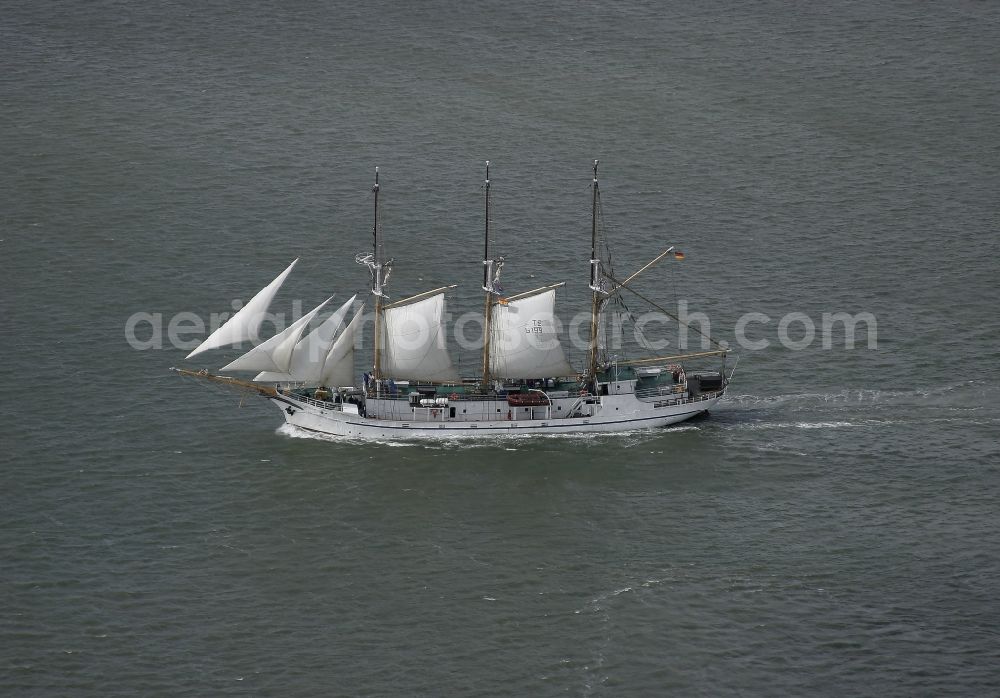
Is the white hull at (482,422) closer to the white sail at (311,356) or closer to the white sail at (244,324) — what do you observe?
the white sail at (311,356)

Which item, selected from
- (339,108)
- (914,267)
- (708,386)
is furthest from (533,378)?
(339,108)

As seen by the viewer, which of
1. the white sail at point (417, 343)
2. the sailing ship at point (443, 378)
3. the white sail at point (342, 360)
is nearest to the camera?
the sailing ship at point (443, 378)

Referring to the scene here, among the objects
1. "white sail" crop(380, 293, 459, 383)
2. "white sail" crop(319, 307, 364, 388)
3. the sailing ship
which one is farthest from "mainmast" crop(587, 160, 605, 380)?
"white sail" crop(319, 307, 364, 388)

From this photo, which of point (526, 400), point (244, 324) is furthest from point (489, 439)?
point (244, 324)

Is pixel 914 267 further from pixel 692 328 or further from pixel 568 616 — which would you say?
pixel 568 616

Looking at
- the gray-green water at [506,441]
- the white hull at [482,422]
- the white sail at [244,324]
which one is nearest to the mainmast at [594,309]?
the white hull at [482,422]

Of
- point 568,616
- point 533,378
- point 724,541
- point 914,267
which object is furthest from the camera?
point 914,267

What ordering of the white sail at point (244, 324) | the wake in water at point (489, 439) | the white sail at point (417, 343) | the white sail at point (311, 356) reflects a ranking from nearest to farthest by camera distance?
the wake in water at point (489, 439)
the white sail at point (244, 324)
the white sail at point (311, 356)
the white sail at point (417, 343)

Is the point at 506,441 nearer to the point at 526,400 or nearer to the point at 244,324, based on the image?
the point at 526,400
